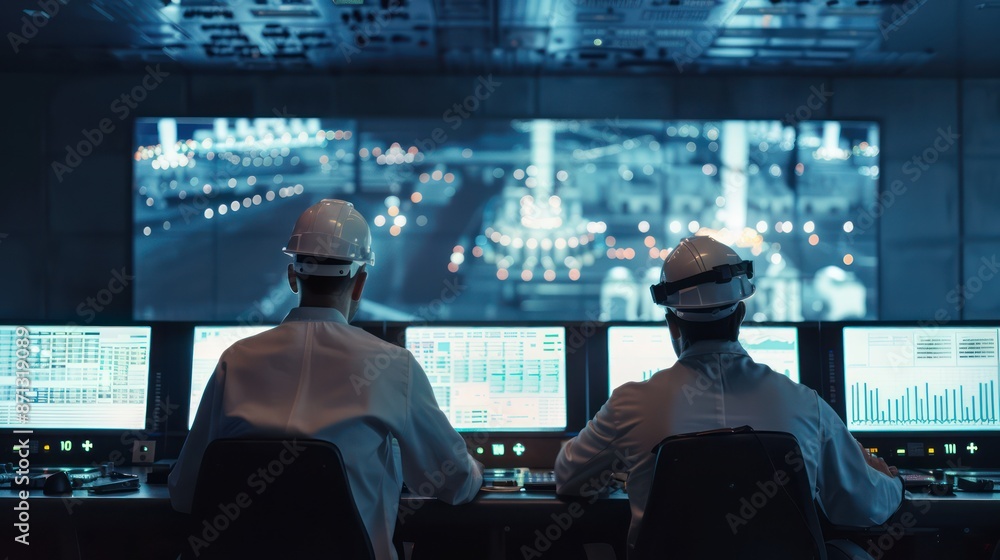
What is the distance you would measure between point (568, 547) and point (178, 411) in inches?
56.6

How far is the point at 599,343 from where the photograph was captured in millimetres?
2533

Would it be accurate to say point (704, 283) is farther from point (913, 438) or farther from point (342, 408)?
point (913, 438)

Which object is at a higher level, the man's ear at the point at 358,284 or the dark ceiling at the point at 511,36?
the dark ceiling at the point at 511,36

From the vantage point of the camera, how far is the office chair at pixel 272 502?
4.61 ft

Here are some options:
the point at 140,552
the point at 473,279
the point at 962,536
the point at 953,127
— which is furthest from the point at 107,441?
the point at 953,127

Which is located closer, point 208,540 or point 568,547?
point 208,540

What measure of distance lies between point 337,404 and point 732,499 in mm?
860

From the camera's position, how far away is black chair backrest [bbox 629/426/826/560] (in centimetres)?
143

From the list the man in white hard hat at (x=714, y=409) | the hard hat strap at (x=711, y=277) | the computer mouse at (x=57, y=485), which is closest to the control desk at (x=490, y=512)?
the computer mouse at (x=57, y=485)

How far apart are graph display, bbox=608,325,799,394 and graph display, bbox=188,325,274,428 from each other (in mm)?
1221

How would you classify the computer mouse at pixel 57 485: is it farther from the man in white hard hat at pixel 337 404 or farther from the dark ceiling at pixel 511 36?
the dark ceiling at pixel 511 36

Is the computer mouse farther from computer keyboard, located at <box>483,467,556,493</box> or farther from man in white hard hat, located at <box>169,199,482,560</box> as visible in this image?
computer keyboard, located at <box>483,467,556,493</box>

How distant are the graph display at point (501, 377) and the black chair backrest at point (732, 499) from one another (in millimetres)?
1002

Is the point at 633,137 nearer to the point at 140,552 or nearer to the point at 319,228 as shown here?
the point at 319,228
